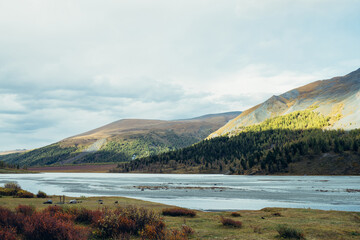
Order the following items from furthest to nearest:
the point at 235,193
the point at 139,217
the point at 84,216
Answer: the point at 235,193 < the point at 84,216 < the point at 139,217

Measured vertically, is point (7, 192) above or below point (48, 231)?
below

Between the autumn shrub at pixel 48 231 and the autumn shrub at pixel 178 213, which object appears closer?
the autumn shrub at pixel 48 231

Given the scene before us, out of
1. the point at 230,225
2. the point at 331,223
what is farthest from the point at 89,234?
the point at 331,223

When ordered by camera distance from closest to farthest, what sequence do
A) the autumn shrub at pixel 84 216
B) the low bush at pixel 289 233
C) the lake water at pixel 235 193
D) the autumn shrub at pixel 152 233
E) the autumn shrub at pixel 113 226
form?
the autumn shrub at pixel 152 233
the autumn shrub at pixel 113 226
the low bush at pixel 289 233
the autumn shrub at pixel 84 216
the lake water at pixel 235 193

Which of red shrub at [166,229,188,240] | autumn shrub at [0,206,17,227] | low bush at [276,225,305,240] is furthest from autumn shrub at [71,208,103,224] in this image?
low bush at [276,225,305,240]

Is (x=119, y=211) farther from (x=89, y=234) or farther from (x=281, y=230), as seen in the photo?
(x=281, y=230)

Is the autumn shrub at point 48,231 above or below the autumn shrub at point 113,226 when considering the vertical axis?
above

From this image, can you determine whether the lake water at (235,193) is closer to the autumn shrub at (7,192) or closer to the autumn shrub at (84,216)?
the autumn shrub at (7,192)

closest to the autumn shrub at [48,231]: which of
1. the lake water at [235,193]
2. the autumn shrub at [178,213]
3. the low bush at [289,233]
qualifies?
the low bush at [289,233]

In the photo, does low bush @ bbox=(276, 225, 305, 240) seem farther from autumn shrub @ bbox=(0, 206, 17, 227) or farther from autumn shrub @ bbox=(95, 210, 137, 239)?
autumn shrub @ bbox=(0, 206, 17, 227)

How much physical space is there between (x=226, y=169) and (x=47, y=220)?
18559 centimetres

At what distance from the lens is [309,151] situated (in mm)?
151875

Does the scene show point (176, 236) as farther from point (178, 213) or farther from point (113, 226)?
point (178, 213)

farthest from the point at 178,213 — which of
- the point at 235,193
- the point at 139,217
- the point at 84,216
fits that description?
the point at 235,193
